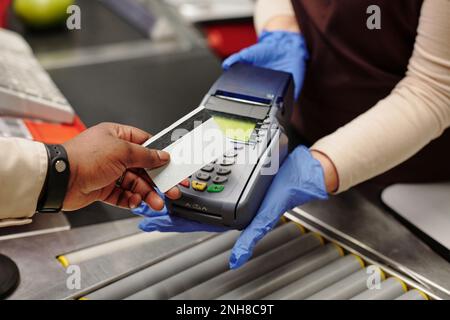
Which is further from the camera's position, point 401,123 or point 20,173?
point 401,123

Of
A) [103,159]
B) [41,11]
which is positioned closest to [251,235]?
[103,159]

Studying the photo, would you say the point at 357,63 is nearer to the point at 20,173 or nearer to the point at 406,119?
the point at 406,119

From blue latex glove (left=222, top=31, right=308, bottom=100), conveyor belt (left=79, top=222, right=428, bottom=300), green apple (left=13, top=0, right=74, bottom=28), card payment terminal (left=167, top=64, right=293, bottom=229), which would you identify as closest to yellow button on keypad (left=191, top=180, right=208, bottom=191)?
→ card payment terminal (left=167, top=64, right=293, bottom=229)

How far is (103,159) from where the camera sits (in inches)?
30.6

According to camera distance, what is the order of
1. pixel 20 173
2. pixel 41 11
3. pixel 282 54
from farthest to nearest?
pixel 41 11, pixel 282 54, pixel 20 173

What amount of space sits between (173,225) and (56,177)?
19cm

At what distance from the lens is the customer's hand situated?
2.53ft

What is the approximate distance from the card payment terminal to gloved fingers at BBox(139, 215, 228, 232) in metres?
0.03

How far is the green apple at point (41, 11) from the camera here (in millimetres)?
1510

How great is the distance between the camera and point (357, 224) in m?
0.98

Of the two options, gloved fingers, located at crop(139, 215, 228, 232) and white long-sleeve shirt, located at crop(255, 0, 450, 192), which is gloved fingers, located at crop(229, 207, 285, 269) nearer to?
gloved fingers, located at crop(139, 215, 228, 232)

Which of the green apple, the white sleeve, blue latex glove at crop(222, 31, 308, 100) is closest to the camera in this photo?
the white sleeve
